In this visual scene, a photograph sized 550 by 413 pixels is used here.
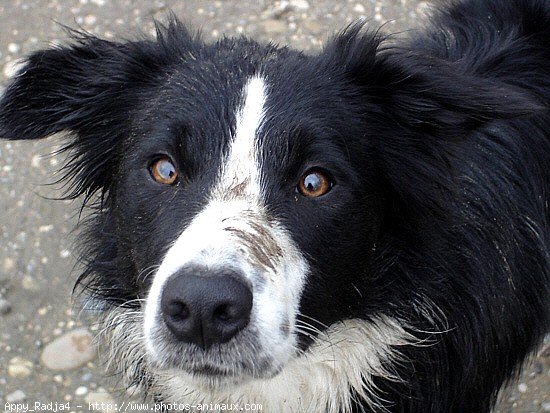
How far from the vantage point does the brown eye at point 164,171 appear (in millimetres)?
2715

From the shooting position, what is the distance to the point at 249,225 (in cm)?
249

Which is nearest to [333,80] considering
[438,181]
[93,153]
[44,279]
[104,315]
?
[438,181]

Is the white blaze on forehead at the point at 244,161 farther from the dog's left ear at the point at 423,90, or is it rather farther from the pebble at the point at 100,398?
the pebble at the point at 100,398

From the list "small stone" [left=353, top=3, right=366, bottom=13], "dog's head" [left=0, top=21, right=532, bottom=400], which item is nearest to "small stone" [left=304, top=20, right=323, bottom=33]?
"small stone" [left=353, top=3, right=366, bottom=13]

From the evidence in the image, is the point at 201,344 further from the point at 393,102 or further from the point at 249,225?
the point at 393,102

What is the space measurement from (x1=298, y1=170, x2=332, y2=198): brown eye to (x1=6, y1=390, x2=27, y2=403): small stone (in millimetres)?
2083

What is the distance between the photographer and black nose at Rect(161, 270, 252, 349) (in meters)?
2.29

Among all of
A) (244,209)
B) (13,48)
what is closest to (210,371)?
(244,209)

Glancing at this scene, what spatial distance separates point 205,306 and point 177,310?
120mm

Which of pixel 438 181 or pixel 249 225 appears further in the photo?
pixel 438 181

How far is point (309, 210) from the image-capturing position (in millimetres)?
2666

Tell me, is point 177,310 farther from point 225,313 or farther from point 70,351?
point 70,351

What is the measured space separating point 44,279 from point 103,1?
2.24 metres

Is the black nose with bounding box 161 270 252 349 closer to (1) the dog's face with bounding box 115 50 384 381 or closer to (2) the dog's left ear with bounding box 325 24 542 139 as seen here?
(1) the dog's face with bounding box 115 50 384 381
